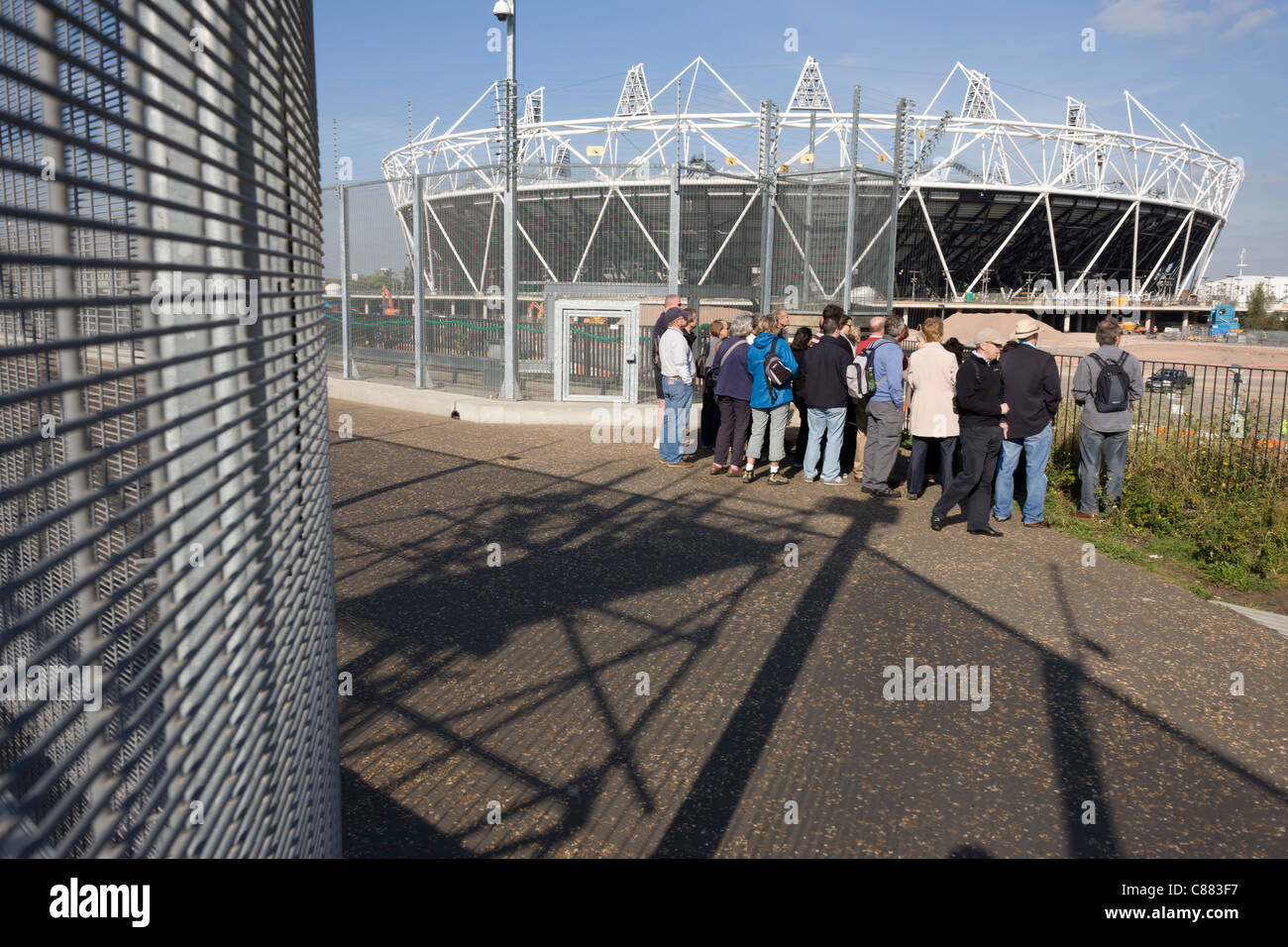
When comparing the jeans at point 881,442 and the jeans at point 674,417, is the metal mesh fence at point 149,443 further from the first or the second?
the jeans at point 674,417

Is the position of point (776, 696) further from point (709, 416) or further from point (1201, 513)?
point (709, 416)

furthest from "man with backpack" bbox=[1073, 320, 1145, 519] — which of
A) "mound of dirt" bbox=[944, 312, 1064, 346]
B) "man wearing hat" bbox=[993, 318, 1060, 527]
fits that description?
"mound of dirt" bbox=[944, 312, 1064, 346]

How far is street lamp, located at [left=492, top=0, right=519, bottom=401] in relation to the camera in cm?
1575

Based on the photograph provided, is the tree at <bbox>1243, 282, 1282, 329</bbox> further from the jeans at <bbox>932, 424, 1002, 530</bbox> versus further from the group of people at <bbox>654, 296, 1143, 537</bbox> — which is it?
the jeans at <bbox>932, 424, 1002, 530</bbox>

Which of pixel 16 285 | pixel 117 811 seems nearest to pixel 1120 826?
pixel 117 811

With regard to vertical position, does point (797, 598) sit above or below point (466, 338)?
below

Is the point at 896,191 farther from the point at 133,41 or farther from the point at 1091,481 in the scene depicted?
the point at 133,41

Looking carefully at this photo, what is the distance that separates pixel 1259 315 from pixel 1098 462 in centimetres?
7910

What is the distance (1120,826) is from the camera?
13.2 ft

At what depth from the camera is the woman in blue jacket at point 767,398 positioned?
11234 millimetres

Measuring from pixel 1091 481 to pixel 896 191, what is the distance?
377 inches

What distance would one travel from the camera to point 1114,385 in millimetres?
9414
